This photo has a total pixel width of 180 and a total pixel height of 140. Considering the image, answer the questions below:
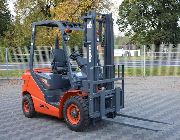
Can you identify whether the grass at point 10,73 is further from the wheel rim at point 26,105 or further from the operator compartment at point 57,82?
the operator compartment at point 57,82

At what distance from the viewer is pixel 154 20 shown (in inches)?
2045

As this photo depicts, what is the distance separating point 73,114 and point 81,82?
2.73 ft

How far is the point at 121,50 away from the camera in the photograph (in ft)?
89.1

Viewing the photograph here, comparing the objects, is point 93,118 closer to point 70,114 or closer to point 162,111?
point 70,114

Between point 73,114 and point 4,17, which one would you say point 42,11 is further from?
point 73,114

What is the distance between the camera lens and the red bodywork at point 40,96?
8.63 meters

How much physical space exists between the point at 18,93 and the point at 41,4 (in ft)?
63.1

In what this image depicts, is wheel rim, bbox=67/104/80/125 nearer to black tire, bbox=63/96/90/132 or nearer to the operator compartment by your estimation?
black tire, bbox=63/96/90/132

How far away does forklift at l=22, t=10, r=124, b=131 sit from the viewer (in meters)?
8.20

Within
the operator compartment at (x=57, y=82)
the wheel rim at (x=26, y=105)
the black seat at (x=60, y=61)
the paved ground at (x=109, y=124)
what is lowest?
the paved ground at (x=109, y=124)

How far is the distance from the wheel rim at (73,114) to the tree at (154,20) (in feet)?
138

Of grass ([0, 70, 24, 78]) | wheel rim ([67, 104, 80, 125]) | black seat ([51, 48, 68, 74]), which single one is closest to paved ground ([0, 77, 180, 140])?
wheel rim ([67, 104, 80, 125])

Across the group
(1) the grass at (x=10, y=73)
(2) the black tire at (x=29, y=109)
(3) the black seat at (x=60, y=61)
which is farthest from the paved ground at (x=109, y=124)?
(1) the grass at (x=10, y=73)

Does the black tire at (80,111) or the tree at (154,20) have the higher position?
the tree at (154,20)
